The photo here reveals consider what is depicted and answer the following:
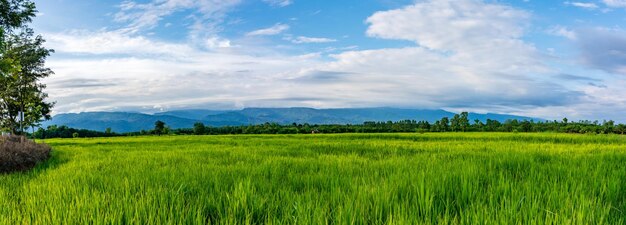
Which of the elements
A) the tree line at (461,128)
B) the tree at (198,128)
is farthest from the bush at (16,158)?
the tree at (198,128)

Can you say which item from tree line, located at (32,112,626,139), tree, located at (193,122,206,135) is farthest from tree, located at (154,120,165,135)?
tree, located at (193,122,206,135)

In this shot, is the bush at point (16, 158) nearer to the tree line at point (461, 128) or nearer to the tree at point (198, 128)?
the tree line at point (461, 128)

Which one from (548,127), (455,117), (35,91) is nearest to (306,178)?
(35,91)

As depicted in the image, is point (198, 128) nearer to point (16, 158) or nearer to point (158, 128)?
point (158, 128)

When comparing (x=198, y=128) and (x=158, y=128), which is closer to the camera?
(x=158, y=128)

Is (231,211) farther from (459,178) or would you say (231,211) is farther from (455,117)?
(455,117)

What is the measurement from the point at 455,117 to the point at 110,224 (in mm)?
72181

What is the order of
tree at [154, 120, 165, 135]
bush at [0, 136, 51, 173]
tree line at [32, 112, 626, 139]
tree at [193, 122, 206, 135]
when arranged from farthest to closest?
tree at [193, 122, 206, 135] < tree at [154, 120, 165, 135] < tree line at [32, 112, 626, 139] < bush at [0, 136, 51, 173]

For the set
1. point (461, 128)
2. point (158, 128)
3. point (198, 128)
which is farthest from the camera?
point (198, 128)

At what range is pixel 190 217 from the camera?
275 centimetres

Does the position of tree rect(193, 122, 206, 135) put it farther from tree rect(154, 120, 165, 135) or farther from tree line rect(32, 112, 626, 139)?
tree rect(154, 120, 165, 135)

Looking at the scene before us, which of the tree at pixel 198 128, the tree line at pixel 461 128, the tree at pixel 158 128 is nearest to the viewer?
the tree line at pixel 461 128

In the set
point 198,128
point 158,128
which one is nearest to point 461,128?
point 198,128

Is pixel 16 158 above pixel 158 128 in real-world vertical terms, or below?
below
